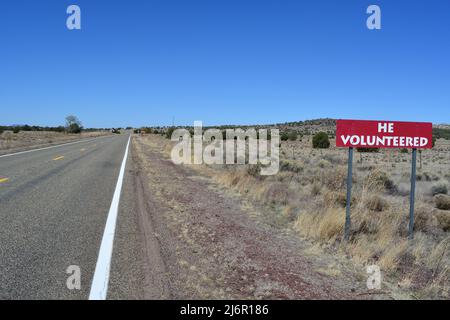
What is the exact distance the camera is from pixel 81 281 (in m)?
4.89

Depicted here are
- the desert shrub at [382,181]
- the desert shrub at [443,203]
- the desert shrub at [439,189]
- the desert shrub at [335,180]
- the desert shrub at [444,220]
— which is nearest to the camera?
the desert shrub at [444,220]

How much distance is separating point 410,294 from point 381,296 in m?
0.51

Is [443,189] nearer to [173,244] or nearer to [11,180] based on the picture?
[173,244]

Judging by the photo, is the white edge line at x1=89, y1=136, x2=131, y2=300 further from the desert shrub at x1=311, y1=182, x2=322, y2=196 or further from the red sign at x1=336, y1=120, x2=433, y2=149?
the desert shrub at x1=311, y1=182, x2=322, y2=196

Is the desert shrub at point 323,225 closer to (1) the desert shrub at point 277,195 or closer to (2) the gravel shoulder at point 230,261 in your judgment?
(2) the gravel shoulder at point 230,261

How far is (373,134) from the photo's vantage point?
25.1ft

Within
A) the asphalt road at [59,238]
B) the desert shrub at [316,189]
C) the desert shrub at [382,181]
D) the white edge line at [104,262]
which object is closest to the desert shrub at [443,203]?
the desert shrub at [382,181]

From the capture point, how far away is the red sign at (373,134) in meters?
7.63

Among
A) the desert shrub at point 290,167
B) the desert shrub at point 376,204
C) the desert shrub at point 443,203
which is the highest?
the desert shrub at point 290,167

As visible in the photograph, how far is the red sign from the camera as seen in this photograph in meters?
7.63

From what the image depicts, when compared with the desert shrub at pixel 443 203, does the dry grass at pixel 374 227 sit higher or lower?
higher

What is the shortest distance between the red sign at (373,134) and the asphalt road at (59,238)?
13.5 ft
